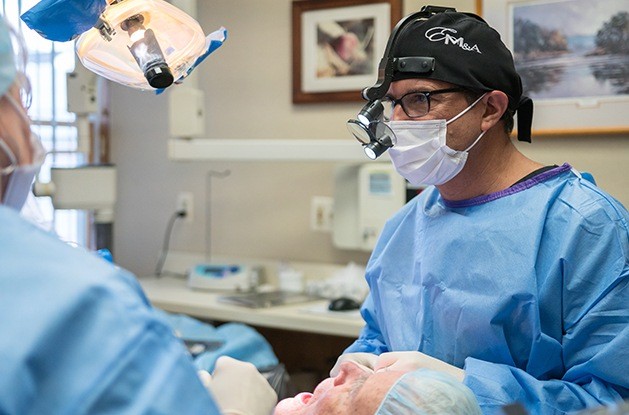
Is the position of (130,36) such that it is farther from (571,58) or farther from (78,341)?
(571,58)

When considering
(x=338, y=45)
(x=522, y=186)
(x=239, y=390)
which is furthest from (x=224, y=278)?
(x=239, y=390)

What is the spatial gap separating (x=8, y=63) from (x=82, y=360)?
1.14ft

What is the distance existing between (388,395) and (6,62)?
738 millimetres

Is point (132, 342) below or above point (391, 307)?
above

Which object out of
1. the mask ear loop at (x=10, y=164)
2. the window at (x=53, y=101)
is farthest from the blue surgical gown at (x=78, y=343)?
the window at (x=53, y=101)

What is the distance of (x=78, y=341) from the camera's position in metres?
0.71

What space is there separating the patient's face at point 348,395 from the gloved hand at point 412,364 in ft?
0.07

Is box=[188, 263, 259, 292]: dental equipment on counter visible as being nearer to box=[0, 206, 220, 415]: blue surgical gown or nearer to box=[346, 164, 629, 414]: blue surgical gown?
box=[346, 164, 629, 414]: blue surgical gown

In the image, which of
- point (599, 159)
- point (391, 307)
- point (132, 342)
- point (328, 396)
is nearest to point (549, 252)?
point (391, 307)

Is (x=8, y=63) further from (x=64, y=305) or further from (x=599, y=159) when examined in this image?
(x=599, y=159)

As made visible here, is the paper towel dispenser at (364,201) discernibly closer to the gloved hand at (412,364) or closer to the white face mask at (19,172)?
the gloved hand at (412,364)

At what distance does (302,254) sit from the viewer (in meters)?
3.54

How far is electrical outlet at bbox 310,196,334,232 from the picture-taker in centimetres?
341

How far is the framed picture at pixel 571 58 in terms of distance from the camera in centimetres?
272
